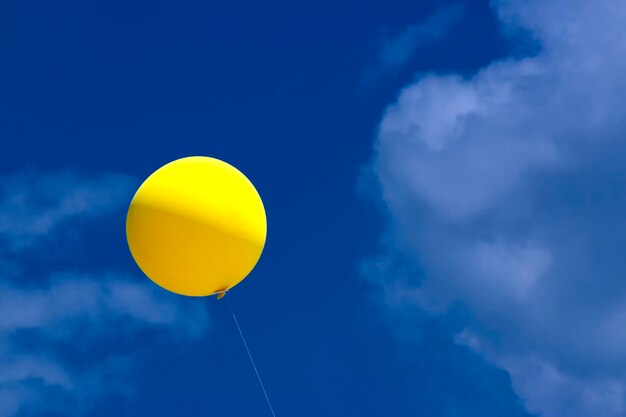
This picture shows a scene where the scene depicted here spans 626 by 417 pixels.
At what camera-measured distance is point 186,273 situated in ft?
45.8

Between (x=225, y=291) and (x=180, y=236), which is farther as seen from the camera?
(x=225, y=291)

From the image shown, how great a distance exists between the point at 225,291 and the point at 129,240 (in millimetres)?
1857

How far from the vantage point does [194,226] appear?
1362 centimetres

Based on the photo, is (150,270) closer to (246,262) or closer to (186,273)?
(186,273)

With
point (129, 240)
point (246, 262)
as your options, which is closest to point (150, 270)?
point (129, 240)

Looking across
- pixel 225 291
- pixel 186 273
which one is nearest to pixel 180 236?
pixel 186 273

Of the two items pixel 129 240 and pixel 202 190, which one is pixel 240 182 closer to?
pixel 202 190

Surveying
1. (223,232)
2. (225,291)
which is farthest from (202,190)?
(225,291)

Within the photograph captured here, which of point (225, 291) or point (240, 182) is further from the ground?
point (240, 182)

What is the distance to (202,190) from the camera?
547 inches

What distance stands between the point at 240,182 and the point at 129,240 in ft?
6.89

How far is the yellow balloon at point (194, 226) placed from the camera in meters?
13.7

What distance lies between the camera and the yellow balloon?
44.9ft

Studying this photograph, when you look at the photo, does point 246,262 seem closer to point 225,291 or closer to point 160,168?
point 225,291
